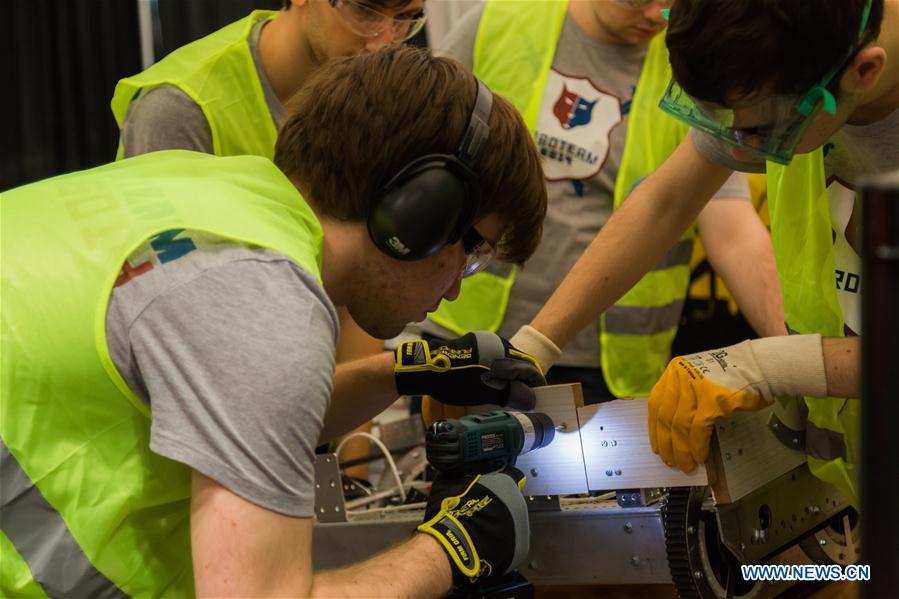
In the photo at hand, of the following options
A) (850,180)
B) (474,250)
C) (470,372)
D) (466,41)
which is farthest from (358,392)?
(466,41)

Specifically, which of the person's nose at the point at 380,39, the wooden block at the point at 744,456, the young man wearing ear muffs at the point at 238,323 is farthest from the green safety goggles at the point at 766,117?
the person's nose at the point at 380,39

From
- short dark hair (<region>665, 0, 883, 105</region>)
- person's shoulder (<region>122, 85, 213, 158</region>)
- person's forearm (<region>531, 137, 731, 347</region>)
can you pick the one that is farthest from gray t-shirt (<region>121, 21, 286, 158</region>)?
short dark hair (<region>665, 0, 883, 105</region>)

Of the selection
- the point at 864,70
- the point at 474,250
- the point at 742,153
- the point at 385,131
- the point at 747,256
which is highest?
the point at 864,70

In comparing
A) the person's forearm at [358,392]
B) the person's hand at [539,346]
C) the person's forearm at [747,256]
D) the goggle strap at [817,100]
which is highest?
the goggle strap at [817,100]

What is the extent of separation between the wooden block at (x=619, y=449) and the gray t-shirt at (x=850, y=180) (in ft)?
1.35

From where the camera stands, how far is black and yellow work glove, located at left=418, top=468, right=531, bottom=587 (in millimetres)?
1443

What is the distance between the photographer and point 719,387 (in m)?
1.66

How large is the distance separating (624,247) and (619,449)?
515mm

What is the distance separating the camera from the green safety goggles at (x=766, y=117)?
153 centimetres

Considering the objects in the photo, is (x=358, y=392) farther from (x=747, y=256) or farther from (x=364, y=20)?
(x=747, y=256)

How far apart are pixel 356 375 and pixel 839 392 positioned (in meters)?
Result: 0.88

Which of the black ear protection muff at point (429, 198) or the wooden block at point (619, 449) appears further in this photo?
the wooden block at point (619, 449)

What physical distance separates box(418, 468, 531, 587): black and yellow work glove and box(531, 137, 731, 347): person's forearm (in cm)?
63

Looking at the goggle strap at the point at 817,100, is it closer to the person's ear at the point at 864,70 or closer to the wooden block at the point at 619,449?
the person's ear at the point at 864,70
